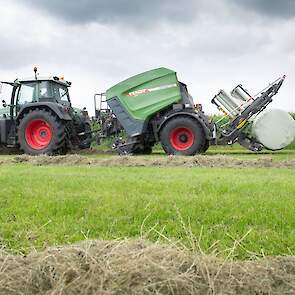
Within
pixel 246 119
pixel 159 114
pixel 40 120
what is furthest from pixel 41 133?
pixel 246 119

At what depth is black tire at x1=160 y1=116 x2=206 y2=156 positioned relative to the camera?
1548 centimetres

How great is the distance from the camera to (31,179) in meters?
7.67

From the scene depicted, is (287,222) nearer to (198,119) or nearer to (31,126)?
(198,119)

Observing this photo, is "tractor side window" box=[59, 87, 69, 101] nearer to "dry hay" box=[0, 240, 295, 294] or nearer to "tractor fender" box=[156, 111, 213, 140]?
"tractor fender" box=[156, 111, 213, 140]

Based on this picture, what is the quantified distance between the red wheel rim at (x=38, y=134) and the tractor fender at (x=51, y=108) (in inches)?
16.2

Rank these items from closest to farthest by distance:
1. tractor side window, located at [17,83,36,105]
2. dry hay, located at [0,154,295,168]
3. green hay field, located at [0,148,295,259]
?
green hay field, located at [0,148,295,259], dry hay, located at [0,154,295,168], tractor side window, located at [17,83,36,105]

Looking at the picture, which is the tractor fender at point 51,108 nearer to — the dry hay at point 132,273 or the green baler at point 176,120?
the green baler at point 176,120

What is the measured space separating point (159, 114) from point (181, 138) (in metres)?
0.97

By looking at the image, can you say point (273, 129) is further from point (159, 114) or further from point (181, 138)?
point (159, 114)

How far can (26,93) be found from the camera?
1644cm

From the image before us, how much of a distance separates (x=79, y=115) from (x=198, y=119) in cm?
406

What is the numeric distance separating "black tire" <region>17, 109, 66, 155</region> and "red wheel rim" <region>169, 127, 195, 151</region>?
306cm

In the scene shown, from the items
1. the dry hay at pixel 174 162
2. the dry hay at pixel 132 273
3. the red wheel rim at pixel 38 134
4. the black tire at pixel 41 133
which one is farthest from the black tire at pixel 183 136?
the dry hay at pixel 132 273

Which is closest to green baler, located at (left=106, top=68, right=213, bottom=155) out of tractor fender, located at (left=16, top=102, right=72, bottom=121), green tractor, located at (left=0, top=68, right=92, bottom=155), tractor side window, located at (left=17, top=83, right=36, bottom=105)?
tractor fender, located at (left=16, top=102, right=72, bottom=121)
